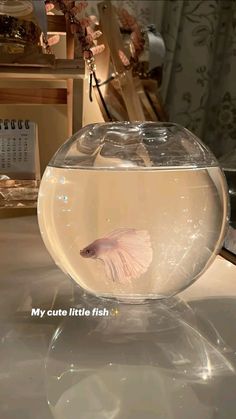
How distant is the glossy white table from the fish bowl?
0.05 m

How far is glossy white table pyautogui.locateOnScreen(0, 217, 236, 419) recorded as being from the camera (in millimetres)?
314

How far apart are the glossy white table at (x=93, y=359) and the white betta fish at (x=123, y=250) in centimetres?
6

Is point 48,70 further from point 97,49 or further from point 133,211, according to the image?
point 133,211

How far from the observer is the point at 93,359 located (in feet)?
1.25

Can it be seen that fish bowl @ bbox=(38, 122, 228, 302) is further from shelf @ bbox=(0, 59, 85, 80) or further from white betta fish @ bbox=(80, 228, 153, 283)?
shelf @ bbox=(0, 59, 85, 80)

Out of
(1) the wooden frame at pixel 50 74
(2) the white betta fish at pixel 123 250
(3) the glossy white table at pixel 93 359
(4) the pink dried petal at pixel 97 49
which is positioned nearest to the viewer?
(3) the glossy white table at pixel 93 359

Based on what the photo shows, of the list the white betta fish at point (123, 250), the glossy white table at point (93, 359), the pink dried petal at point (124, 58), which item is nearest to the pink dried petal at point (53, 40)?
the pink dried petal at point (124, 58)

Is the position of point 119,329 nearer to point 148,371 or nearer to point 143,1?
point 148,371

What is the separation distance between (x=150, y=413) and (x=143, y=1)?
1.04m

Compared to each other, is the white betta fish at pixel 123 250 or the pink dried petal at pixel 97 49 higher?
the pink dried petal at pixel 97 49

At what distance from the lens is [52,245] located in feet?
1.60

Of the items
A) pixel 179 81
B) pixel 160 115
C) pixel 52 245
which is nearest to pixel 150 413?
pixel 52 245

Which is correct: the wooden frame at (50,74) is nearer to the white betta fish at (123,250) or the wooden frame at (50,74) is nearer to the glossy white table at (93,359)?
the glossy white table at (93,359)

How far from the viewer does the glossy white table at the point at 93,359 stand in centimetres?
31
